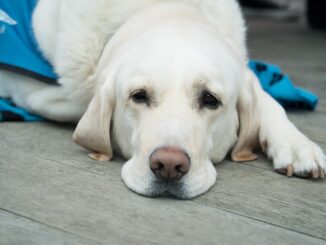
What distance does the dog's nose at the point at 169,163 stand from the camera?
85.7 inches

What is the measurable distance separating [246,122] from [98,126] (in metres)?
0.68

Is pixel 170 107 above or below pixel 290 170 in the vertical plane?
above

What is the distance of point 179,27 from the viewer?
2.70m

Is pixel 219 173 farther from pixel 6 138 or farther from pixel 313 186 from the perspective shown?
pixel 6 138

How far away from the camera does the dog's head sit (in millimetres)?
2287

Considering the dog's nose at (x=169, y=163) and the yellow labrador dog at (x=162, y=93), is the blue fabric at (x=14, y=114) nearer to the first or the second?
the yellow labrador dog at (x=162, y=93)

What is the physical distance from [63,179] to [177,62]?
0.66 metres

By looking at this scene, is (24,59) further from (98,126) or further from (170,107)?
(170,107)

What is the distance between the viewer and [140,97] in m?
2.50

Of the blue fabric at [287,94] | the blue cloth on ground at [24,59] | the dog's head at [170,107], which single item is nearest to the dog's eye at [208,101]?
the dog's head at [170,107]

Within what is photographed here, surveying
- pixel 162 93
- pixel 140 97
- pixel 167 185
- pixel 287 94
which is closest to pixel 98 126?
pixel 140 97

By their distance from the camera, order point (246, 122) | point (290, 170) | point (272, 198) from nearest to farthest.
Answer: point (272, 198)
point (290, 170)
point (246, 122)

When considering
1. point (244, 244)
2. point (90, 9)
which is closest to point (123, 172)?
point (244, 244)

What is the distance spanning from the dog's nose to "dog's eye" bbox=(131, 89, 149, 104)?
334 mm
